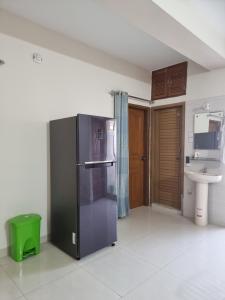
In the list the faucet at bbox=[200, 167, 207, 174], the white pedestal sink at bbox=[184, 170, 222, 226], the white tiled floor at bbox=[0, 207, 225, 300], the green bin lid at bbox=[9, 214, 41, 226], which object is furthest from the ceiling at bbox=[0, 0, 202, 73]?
the white tiled floor at bbox=[0, 207, 225, 300]

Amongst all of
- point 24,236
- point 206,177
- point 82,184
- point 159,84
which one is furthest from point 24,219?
point 159,84

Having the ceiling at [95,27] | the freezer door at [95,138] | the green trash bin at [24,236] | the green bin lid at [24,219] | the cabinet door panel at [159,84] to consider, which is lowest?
the green trash bin at [24,236]

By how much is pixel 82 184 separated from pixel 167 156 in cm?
236

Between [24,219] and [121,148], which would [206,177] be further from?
[24,219]

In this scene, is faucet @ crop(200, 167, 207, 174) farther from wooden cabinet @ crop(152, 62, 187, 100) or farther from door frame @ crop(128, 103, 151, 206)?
wooden cabinet @ crop(152, 62, 187, 100)

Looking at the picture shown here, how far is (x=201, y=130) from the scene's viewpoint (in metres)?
3.64

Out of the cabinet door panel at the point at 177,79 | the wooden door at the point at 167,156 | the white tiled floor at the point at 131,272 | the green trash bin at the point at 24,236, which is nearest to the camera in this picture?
the white tiled floor at the point at 131,272

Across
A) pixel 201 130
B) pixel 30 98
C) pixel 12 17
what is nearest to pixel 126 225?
pixel 201 130

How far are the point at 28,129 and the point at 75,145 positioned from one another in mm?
713

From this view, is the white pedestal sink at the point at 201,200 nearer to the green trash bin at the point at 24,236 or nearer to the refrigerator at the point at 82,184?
the refrigerator at the point at 82,184

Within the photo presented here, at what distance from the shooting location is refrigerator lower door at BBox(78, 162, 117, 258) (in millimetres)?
2397

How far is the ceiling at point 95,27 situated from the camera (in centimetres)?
230

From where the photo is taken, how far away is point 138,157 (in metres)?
4.37

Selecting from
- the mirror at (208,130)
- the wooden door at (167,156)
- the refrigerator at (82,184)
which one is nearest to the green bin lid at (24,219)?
the refrigerator at (82,184)
